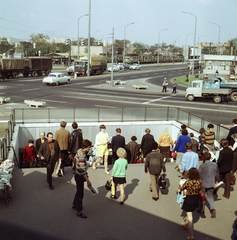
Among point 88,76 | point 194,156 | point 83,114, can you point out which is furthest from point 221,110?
point 88,76

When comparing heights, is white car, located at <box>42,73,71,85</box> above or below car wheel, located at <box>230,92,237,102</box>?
above

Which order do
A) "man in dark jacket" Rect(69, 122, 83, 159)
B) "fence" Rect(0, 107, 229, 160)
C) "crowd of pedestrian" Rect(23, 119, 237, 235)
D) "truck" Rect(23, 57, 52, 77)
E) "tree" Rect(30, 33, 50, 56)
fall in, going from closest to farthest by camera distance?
1. "crowd of pedestrian" Rect(23, 119, 237, 235)
2. "man in dark jacket" Rect(69, 122, 83, 159)
3. "fence" Rect(0, 107, 229, 160)
4. "truck" Rect(23, 57, 52, 77)
5. "tree" Rect(30, 33, 50, 56)

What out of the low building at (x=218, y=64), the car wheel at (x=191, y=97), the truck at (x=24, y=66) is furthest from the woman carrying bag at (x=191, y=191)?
the low building at (x=218, y=64)

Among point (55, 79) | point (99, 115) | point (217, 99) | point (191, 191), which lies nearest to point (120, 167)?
point (191, 191)

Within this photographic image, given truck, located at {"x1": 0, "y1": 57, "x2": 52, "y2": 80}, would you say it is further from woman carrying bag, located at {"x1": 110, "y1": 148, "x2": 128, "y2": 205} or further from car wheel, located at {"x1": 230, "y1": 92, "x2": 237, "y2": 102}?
woman carrying bag, located at {"x1": 110, "y1": 148, "x2": 128, "y2": 205}

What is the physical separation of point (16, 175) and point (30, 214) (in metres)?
2.68

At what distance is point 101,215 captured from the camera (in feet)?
25.3

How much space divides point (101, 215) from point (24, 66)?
44.9m

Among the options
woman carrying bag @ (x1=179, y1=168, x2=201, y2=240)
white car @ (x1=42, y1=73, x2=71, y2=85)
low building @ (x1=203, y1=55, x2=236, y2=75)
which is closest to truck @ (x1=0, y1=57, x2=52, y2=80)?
white car @ (x1=42, y1=73, x2=71, y2=85)

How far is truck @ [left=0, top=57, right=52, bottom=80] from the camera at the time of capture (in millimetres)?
45881

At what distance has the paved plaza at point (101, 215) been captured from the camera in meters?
6.92

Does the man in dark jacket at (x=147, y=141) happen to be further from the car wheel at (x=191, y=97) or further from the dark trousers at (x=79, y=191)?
the car wheel at (x=191, y=97)

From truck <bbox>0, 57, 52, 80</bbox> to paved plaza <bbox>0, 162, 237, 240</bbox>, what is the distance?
38.7 meters

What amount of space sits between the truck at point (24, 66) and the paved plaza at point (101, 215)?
38671mm
